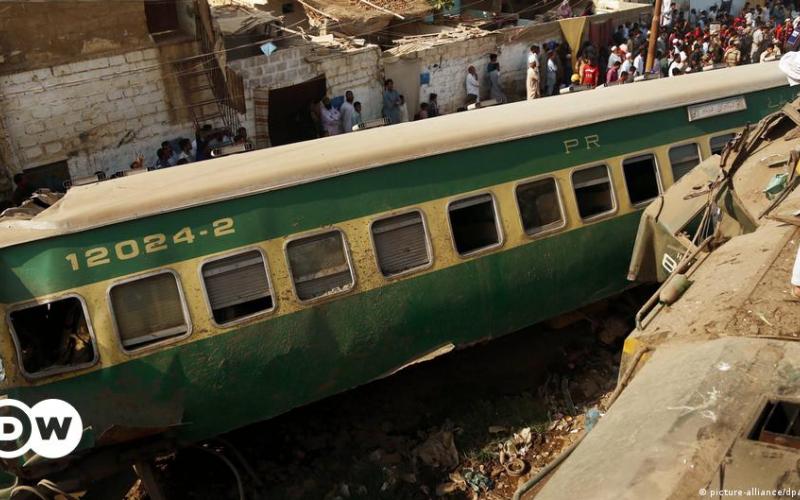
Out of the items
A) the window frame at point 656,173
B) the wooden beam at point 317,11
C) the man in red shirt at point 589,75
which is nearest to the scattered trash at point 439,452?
the window frame at point 656,173

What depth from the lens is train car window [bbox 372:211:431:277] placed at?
7617 millimetres

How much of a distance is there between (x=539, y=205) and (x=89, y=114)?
26.3 ft

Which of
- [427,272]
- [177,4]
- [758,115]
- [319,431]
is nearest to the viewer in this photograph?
[427,272]

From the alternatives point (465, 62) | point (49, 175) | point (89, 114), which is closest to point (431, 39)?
point (465, 62)

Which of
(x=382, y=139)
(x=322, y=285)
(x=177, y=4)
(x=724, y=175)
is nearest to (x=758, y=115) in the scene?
(x=724, y=175)

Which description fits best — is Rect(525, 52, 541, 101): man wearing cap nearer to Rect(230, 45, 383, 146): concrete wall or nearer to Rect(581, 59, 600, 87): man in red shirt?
Rect(581, 59, 600, 87): man in red shirt

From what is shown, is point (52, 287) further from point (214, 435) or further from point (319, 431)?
point (319, 431)

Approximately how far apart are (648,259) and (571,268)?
0.82 meters

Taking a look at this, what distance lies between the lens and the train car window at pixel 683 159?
9297 millimetres

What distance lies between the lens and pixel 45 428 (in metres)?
6.42

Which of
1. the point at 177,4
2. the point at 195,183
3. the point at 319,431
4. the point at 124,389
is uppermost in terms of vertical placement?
the point at 177,4

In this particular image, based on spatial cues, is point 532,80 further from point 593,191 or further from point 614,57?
point 593,191

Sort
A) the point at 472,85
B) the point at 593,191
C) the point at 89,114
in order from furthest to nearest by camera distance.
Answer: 1. the point at 472,85
2. the point at 89,114
3. the point at 593,191

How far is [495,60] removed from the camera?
1741 cm
